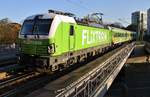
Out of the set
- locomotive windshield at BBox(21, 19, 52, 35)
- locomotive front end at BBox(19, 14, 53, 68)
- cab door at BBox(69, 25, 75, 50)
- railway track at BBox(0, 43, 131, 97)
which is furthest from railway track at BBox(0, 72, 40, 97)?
cab door at BBox(69, 25, 75, 50)

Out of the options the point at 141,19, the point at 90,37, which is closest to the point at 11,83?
the point at 90,37

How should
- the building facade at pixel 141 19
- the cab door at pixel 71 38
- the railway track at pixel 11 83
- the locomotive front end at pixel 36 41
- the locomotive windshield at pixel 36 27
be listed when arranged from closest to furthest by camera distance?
the railway track at pixel 11 83 → the locomotive front end at pixel 36 41 → the locomotive windshield at pixel 36 27 → the cab door at pixel 71 38 → the building facade at pixel 141 19

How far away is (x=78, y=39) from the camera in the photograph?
1988 centimetres

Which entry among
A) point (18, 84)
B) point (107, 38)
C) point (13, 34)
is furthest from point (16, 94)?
point (13, 34)

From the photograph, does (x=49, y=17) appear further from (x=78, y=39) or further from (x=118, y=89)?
(x=118, y=89)

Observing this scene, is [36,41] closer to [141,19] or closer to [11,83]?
[11,83]

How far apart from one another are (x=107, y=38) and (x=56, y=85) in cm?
2402

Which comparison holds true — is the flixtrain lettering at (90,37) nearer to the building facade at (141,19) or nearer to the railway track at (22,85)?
the railway track at (22,85)

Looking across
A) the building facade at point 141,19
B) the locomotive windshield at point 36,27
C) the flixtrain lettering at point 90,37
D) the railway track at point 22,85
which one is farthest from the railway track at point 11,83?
the building facade at point 141,19

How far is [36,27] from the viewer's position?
16812mm

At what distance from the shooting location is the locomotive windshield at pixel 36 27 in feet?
54.0

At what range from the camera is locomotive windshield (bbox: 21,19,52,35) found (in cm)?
1647

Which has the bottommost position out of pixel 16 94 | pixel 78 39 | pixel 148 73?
pixel 148 73

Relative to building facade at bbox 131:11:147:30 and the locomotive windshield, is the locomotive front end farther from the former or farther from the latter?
building facade at bbox 131:11:147:30
